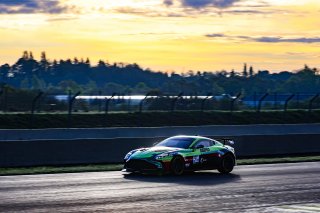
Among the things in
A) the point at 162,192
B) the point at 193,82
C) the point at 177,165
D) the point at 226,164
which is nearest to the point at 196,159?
the point at 177,165

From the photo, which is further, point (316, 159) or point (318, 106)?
point (318, 106)

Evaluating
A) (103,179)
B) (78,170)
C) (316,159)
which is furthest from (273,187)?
(316,159)

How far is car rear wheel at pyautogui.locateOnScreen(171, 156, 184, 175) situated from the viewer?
2266cm

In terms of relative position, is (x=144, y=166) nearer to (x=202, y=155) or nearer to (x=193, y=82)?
(x=202, y=155)

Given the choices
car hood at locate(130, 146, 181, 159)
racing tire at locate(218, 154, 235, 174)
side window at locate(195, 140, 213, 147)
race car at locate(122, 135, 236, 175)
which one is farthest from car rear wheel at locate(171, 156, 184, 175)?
racing tire at locate(218, 154, 235, 174)

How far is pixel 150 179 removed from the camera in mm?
21531

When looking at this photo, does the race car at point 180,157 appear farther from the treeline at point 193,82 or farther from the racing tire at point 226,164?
the treeline at point 193,82

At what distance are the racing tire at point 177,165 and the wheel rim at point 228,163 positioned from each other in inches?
71.7

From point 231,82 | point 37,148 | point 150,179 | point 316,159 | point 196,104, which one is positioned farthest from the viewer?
point 231,82

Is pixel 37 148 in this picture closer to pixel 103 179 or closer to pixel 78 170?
pixel 78 170

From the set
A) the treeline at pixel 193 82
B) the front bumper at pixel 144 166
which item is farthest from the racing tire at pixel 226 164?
the treeline at pixel 193 82

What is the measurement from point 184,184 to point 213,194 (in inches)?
87.8

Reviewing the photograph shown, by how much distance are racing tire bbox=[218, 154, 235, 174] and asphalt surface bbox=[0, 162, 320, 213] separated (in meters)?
0.27

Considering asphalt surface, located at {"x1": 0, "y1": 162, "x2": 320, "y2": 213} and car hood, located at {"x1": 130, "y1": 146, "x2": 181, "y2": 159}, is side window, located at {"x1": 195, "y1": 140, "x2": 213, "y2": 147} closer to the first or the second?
asphalt surface, located at {"x1": 0, "y1": 162, "x2": 320, "y2": 213}
